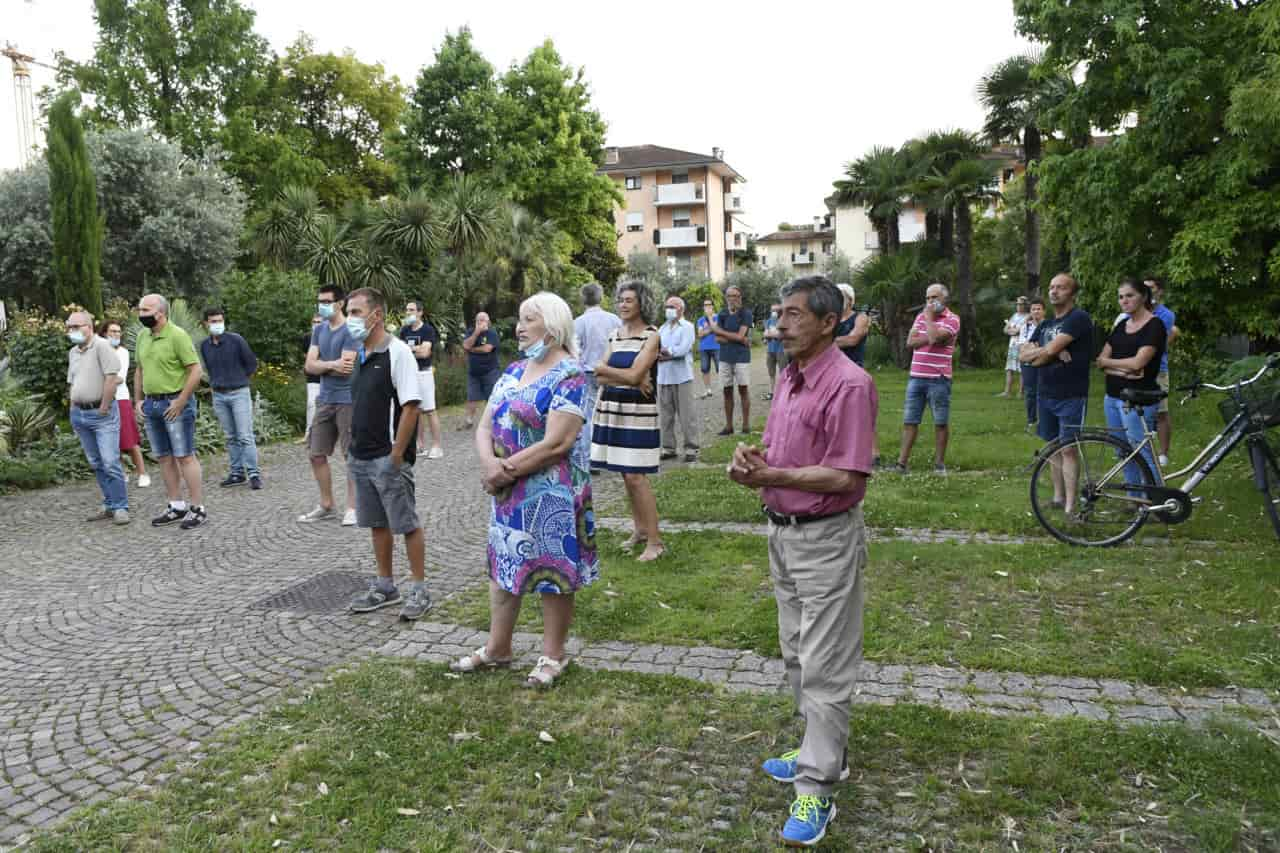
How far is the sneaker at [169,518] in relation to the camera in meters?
8.70

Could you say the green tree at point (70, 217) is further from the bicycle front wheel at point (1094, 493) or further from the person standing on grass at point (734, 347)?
the bicycle front wheel at point (1094, 493)

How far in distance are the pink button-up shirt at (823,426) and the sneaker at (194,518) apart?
7.02 metres

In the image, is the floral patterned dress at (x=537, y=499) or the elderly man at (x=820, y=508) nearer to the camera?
the elderly man at (x=820, y=508)

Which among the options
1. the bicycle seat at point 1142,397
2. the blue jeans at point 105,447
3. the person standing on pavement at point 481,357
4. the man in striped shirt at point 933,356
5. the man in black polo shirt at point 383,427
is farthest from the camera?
the person standing on pavement at point 481,357

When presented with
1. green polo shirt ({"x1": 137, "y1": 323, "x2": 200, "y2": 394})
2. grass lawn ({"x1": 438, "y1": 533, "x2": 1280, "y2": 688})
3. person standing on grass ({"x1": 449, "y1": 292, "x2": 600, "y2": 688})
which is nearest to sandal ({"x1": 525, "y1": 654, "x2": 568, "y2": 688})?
person standing on grass ({"x1": 449, "y1": 292, "x2": 600, "y2": 688})

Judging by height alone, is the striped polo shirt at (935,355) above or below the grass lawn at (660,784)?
above

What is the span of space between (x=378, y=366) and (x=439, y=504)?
3936 mm

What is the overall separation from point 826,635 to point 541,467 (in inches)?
62.4

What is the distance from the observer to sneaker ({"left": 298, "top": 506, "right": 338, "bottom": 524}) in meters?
8.62

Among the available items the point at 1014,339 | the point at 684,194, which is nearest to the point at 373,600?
the point at 1014,339

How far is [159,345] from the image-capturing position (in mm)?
8648

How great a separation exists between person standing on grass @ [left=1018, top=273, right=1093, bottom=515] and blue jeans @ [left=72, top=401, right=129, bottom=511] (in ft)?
27.3

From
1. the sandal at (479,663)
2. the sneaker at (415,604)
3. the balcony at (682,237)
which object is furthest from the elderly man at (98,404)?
the balcony at (682,237)

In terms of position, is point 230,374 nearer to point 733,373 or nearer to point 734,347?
point 734,347
